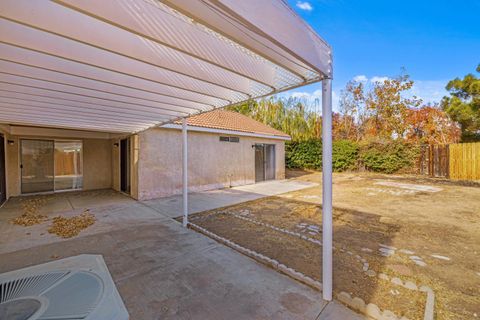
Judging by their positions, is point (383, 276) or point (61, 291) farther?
point (383, 276)

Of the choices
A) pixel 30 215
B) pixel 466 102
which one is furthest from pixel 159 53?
pixel 466 102

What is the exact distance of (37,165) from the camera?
8477 millimetres

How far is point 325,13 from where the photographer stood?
793cm

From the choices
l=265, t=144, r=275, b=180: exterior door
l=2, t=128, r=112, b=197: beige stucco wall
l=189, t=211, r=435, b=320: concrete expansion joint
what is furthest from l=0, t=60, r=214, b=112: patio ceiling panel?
Answer: l=265, t=144, r=275, b=180: exterior door

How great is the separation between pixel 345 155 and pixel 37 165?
56.8 ft

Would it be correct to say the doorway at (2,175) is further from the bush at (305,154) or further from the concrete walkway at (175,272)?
the bush at (305,154)

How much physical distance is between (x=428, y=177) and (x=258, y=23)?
15857 mm

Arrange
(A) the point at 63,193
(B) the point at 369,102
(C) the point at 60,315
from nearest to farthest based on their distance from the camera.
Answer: (C) the point at 60,315 → (A) the point at 63,193 → (B) the point at 369,102

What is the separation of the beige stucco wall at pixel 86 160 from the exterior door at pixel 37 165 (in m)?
0.18

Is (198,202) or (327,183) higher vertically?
(327,183)

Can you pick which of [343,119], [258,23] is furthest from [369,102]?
[258,23]

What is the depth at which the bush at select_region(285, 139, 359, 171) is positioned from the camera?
51.2ft

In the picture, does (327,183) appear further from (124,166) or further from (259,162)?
Answer: (259,162)

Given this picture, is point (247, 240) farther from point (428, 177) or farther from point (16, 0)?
point (428, 177)
